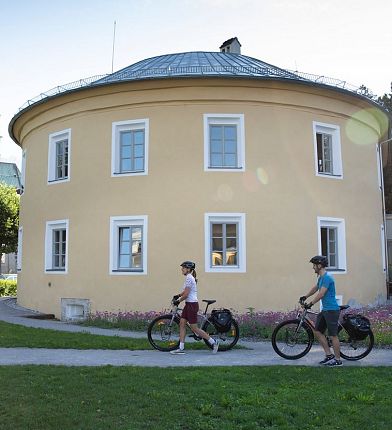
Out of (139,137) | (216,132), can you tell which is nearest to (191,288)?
(216,132)

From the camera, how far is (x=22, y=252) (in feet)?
63.3

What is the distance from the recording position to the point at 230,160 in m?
16.1

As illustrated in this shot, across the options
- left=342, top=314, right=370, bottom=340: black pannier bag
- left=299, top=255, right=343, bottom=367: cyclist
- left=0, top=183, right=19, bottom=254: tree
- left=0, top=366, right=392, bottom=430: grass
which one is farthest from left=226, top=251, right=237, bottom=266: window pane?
left=0, top=183, right=19, bottom=254: tree

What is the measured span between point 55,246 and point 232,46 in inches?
433

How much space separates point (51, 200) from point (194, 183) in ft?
17.0

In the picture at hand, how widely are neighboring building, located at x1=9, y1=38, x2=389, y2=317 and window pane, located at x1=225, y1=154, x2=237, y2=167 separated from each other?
4cm

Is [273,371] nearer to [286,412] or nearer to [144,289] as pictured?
[286,412]

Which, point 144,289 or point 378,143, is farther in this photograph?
point 378,143

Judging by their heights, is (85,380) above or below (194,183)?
below

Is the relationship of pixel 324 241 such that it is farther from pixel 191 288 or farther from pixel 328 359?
pixel 328 359

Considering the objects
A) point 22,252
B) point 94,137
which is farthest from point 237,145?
point 22,252

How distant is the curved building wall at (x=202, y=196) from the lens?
1555 centimetres

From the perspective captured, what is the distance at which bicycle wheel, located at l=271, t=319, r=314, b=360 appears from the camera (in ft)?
29.6

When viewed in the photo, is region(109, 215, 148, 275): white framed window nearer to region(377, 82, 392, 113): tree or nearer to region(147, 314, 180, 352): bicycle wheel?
region(147, 314, 180, 352): bicycle wheel
